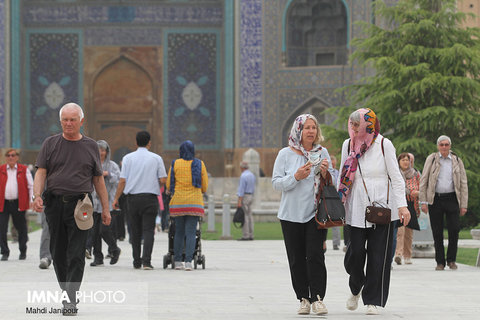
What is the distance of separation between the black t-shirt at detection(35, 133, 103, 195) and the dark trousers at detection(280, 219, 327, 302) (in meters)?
1.57

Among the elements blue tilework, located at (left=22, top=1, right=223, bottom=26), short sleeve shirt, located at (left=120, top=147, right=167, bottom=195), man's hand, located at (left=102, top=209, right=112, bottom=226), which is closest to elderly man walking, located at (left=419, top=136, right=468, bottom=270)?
short sleeve shirt, located at (left=120, top=147, right=167, bottom=195)

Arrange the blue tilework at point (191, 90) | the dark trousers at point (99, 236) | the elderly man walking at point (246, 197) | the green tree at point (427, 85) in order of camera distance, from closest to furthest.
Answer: the dark trousers at point (99, 236), the elderly man walking at point (246, 197), the green tree at point (427, 85), the blue tilework at point (191, 90)

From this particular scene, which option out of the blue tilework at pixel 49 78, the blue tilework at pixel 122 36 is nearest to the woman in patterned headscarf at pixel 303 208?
the blue tilework at pixel 122 36

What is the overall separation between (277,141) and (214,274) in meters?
22.0

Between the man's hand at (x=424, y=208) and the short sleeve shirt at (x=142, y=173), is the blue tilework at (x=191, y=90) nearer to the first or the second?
the short sleeve shirt at (x=142, y=173)

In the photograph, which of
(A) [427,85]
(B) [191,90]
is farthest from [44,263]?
(B) [191,90]

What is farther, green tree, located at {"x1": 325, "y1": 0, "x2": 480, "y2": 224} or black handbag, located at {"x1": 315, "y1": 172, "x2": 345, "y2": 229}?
green tree, located at {"x1": 325, "y1": 0, "x2": 480, "y2": 224}

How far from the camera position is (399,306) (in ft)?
26.6

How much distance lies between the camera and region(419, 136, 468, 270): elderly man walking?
12.2 meters

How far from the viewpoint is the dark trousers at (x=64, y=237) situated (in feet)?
23.7

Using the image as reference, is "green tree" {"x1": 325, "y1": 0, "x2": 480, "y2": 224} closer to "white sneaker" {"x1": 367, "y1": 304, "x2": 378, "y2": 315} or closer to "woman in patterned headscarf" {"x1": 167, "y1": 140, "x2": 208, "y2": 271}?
"woman in patterned headscarf" {"x1": 167, "y1": 140, "x2": 208, "y2": 271}

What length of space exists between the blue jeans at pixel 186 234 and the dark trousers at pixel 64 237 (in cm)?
449

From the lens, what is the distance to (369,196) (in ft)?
25.0

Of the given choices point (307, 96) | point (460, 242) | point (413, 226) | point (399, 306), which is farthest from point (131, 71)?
point (399, 306)
